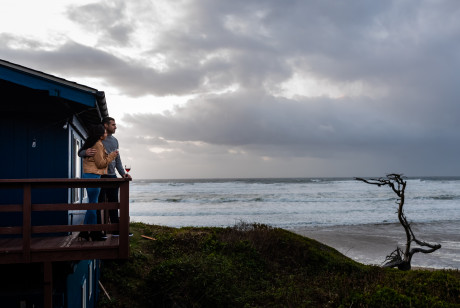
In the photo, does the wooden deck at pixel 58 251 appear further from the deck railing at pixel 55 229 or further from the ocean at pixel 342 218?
the ocean at pixel 342 218

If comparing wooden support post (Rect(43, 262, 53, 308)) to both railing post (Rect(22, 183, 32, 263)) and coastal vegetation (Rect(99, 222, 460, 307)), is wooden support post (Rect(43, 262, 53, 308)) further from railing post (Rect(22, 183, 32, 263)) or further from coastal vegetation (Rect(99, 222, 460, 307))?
coastal vegetation (Rect(99, 222, 460, 307))

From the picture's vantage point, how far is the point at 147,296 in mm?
9438

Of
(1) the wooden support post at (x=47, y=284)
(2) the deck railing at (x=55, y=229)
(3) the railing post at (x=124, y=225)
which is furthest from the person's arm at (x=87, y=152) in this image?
(1) the wooden support post at (x=47, y=284)

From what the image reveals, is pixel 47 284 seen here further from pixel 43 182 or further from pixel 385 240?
pixel 385 240

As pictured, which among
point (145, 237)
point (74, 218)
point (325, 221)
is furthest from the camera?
point (325, 221)

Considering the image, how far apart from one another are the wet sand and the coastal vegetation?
643 cm

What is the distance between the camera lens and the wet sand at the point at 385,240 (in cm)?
1884

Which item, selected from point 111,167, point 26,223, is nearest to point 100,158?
point 111,167

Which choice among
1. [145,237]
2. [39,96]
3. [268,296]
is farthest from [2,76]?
[145,237]

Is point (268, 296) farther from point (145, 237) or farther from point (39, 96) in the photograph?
point (145, 237)

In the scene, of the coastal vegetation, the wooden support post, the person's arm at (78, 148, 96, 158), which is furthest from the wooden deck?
the coastal vegetation

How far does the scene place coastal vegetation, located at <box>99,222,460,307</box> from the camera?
884 cm

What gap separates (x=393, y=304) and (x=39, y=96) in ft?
27.4

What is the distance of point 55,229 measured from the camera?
5.76 meters
